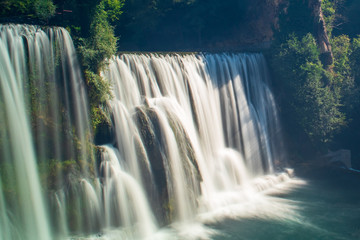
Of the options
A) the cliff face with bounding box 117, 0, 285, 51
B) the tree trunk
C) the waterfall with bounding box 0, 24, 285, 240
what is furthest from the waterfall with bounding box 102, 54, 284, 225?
the cliff face with bounding box 117, 0, 285, 51

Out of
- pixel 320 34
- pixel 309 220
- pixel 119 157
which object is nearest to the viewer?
pixel 119 157

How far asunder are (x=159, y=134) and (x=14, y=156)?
5639mm

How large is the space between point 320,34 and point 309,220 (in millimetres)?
17508

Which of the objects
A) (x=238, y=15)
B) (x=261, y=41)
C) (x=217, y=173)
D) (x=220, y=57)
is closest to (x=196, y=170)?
(x=217, y=173)

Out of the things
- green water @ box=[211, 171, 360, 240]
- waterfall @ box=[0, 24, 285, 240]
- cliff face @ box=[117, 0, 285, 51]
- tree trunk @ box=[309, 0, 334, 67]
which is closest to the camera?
waterfall @ box=[0, 24, 285, 240]

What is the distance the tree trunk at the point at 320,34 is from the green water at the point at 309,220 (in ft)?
37.7

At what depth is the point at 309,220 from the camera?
1639cm

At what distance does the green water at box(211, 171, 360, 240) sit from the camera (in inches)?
580

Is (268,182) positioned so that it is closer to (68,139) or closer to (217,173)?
(217,173)

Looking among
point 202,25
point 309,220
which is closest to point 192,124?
point 309,220

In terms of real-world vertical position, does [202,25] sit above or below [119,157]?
above

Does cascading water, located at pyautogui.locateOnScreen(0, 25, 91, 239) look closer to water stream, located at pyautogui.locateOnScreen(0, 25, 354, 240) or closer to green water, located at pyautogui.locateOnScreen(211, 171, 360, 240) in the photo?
water stream, located at pyautogui.locateOnScreen(0, 25, 354, 240)

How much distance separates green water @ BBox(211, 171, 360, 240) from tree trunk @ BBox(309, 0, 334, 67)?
11.5m

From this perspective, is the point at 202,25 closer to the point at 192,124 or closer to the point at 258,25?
the point at 258,25
